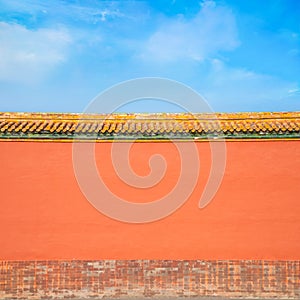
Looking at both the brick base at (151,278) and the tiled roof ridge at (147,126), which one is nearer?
the brick base at (151,278)

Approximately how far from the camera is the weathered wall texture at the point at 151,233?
7367 millimetres

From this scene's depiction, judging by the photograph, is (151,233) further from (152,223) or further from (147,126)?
(147,126)

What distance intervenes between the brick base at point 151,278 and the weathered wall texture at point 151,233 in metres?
0.02

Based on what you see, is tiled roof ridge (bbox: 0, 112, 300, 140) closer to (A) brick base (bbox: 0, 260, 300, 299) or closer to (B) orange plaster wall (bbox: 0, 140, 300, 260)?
(B) orange plaster wall (bbox: 0, 140, 300, 260)

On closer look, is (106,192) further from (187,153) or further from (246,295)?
(246,295)

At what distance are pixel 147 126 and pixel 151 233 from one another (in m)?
2.24

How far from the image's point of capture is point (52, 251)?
7406mm

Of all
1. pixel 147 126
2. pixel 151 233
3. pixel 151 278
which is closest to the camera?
pixel 151 278

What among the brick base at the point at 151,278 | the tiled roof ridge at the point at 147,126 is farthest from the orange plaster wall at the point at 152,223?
the tiled roof ridge at the point at 147,126

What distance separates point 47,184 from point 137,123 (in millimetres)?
2279

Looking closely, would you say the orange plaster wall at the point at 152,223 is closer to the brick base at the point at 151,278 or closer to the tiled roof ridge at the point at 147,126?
the brick base at the point at 151,278

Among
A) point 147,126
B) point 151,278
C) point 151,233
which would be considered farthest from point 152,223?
point 147,126

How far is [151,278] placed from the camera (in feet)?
24.3

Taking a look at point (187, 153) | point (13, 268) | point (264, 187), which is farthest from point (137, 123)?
point (13, 268)
